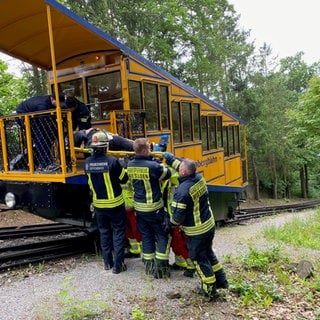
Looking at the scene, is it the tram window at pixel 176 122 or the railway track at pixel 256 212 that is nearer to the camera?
the tram window at pixel 176 122

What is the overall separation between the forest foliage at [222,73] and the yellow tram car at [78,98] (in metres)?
5.75

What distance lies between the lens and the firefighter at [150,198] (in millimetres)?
4859

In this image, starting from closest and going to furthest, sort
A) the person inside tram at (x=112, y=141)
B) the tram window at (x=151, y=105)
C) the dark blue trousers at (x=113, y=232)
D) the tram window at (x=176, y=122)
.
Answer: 1. the dark blue trousers at (x=113, y=232)
2. the person inside tram at (x=112, y=141)
3. the tram window at (x=151, y=105)
4. the tram window at (x=176, y=122)

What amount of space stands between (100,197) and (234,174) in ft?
29.6

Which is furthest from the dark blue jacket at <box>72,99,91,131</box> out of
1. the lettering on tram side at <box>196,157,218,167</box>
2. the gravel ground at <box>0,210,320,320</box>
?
the lettering on tram side at <box>196,157,218,167</box>

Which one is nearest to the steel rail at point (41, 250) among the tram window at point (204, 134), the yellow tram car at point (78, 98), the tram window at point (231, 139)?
the yellow tram car at point (78, 98)

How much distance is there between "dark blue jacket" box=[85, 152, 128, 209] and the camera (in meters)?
5.04

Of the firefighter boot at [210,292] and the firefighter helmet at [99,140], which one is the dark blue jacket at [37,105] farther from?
the firefighter boot at [210,292]

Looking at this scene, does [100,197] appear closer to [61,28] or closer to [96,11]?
[61,28]

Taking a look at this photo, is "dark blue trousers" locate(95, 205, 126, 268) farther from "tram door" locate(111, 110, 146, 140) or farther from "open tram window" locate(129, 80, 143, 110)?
"open tram window" locate(129, 80, 143, 110)

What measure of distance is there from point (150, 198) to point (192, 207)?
0.80 metres

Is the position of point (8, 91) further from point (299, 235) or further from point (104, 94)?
point (299, 235)

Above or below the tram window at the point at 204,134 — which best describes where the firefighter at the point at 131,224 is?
below

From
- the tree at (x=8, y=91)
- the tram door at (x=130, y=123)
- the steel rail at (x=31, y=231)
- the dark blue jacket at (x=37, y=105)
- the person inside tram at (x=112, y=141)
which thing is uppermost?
the tree at (x=8, y=91)
